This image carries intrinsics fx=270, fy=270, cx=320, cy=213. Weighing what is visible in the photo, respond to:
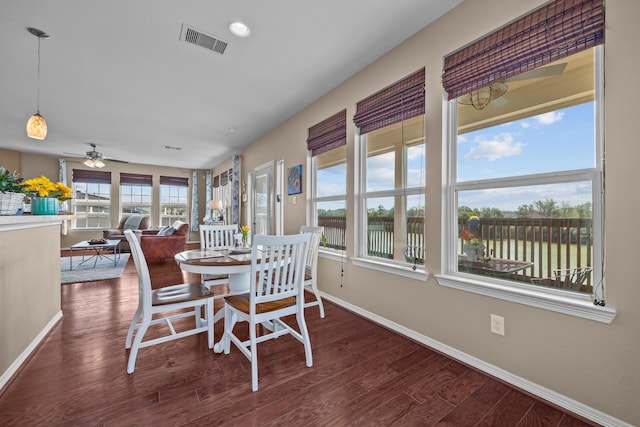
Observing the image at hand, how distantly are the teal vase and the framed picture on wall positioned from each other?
270 centimetres

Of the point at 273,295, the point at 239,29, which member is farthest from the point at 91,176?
the point at 273,295

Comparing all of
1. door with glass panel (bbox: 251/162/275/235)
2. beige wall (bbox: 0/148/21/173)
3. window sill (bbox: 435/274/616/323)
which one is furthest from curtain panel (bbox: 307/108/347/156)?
beige wall (bbox: 0/148/21/173)

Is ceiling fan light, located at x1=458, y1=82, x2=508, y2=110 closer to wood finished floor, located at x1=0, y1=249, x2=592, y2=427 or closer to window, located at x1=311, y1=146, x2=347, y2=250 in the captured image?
window, located at x1=311, y1=146, x2=347, y2=250

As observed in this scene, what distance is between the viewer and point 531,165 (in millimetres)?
1776

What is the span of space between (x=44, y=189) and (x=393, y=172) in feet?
9.73

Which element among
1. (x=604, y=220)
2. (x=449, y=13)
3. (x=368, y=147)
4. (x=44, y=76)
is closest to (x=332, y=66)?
(x=368, y=147)

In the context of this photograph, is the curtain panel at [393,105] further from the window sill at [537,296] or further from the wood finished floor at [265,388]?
the wood finished floor at [265,388]

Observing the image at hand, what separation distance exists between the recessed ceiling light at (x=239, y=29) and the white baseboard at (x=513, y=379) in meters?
2.90

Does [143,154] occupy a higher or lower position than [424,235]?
A: higher

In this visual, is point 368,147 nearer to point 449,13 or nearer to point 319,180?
point 319,180

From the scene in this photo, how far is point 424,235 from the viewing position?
233 centimetres

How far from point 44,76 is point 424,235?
4.51m

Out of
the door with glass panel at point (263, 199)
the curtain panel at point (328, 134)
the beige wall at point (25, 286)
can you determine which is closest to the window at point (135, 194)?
the door with glass panel at point (263, 199)

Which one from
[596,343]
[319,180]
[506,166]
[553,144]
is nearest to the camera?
[596,343]
